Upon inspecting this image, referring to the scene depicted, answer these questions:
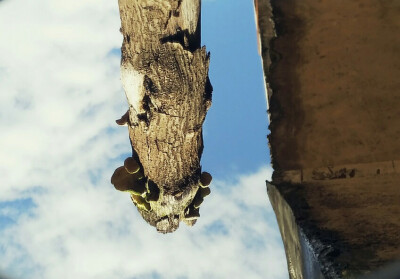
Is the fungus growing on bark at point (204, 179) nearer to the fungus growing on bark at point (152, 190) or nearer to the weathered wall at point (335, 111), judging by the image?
the fungus growing on bark at point (152, 190)

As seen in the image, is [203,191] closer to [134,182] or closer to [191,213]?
[191,213]

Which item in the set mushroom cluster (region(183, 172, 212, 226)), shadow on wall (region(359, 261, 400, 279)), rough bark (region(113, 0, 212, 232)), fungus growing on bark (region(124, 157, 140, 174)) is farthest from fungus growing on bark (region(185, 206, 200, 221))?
shadow on wall (region(359, 261, 400, 279))

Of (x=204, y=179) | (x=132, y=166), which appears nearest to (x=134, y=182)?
(x=132, y=166)

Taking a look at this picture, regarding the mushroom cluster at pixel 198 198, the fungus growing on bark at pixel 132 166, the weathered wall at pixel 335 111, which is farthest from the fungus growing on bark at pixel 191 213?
the weathered wall at pixel 335 111

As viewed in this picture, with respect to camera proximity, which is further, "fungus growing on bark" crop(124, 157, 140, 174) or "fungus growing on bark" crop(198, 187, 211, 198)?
"fungus growing on bark" crop(198, 187, 211, 198)

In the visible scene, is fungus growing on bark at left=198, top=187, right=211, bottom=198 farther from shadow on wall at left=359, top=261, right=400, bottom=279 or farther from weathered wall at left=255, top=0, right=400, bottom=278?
shadow on wall at left=359, top=261, right=400, bottom=279

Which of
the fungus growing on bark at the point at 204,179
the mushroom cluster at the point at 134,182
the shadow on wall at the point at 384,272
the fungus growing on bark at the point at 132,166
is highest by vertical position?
the shadow on wall at the point at 384,272

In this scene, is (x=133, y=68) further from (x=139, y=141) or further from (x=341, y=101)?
(x=341, y=101)
